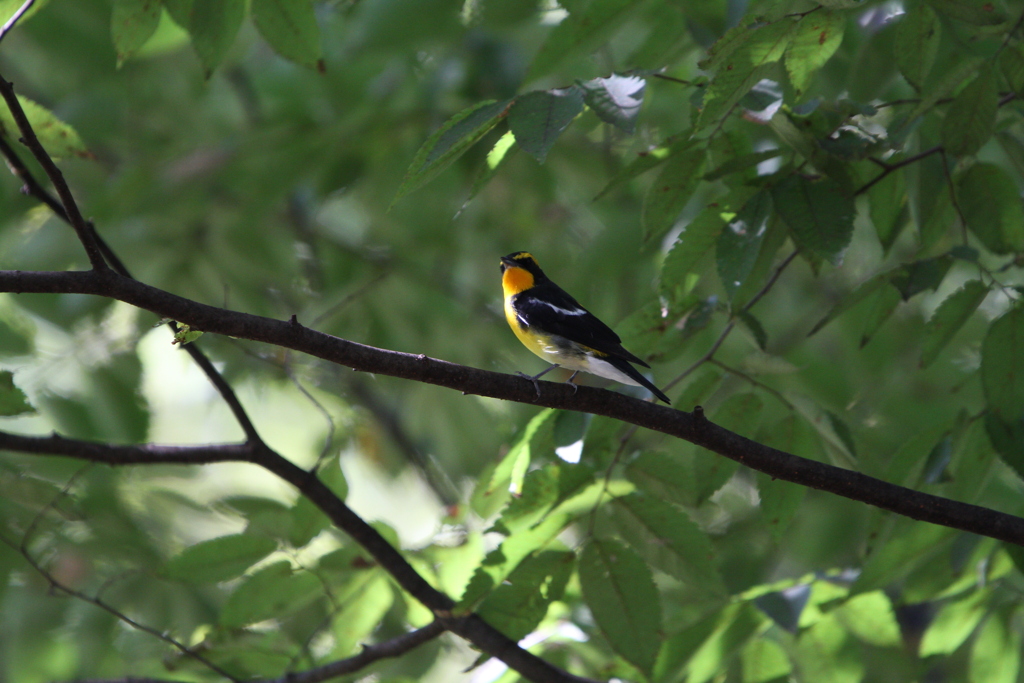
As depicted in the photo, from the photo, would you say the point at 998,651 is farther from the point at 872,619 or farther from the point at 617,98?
the point at 617,98

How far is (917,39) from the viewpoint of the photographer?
7.34 ft

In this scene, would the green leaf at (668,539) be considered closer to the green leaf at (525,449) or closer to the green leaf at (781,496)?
the green leaf at (781,496)

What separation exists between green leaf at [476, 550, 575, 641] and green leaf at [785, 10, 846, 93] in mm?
1510

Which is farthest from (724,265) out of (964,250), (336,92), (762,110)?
(336,92)

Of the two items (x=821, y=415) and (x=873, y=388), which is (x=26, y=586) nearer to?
(x=821, y=415)

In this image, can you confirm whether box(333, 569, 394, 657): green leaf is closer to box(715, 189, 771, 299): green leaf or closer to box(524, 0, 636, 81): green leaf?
box(715, 189, 771, 299): green leaf

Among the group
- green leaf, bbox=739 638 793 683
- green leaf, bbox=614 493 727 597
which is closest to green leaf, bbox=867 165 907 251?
green leaf, bbox=614 493 727 597

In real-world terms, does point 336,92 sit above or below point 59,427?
above

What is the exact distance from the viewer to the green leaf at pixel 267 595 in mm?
2756

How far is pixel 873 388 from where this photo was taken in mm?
4098

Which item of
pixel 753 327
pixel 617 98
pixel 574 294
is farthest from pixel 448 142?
pixel 574 294

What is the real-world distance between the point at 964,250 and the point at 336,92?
11.2 feet

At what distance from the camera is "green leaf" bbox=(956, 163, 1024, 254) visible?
2.44 m

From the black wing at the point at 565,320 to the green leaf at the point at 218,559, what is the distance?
49.5 inches
